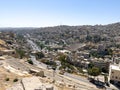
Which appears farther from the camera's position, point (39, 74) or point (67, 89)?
point (39, 74)

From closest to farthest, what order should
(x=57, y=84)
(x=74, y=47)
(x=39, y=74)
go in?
(x=57, y=84), (x=39, y=74), (x=74, y=47)

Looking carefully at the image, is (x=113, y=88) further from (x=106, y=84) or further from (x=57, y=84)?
(x=57, y=84)

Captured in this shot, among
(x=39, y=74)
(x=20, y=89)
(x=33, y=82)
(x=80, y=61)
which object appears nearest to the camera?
(x=20, y=89)

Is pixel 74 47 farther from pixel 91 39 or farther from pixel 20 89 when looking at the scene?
pixel 20 89

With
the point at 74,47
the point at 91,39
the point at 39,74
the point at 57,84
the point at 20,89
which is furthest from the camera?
the point at 91,39

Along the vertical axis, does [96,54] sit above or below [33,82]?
below

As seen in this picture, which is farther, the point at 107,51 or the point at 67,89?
the point at 107,51

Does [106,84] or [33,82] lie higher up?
[33,82]

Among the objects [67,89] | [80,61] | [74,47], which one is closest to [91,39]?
[74,47]

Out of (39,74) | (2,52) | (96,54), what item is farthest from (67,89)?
(96,54)
